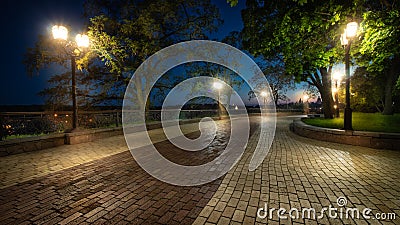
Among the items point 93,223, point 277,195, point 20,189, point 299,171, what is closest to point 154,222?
point 93,223

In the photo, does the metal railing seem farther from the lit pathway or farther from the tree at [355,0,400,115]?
the tree at [355,0,400,115]

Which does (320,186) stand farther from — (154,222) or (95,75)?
(95,75)

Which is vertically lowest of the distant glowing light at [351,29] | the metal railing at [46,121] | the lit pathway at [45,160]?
the lit pathway at [45,160]

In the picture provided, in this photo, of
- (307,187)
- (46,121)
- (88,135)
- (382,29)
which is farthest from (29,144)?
(382,29)

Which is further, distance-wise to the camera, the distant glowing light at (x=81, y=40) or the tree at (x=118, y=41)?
the tree at (x=118, y=41)

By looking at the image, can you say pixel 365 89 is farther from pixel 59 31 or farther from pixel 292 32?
pixel 59 31

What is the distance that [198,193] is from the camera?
135 inches

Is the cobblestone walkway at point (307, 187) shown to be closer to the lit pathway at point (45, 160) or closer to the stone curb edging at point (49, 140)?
the lit pathway at point (45, 160)

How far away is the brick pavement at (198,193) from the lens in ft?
8.87

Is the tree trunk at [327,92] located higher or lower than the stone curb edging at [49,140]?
higher

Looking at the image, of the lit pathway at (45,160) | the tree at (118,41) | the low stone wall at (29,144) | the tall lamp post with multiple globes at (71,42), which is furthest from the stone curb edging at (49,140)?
the tree at (118,41)

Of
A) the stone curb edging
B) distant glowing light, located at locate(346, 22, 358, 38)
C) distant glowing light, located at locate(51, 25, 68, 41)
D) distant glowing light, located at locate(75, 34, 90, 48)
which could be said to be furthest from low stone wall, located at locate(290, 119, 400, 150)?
distant glowing light, located at locate(51, 25, 68, 41)

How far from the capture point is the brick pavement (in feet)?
8.87

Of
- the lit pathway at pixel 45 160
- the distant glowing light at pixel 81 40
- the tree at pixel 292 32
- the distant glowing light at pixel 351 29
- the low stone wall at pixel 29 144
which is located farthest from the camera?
the distant glowing light at pixel 81 40
